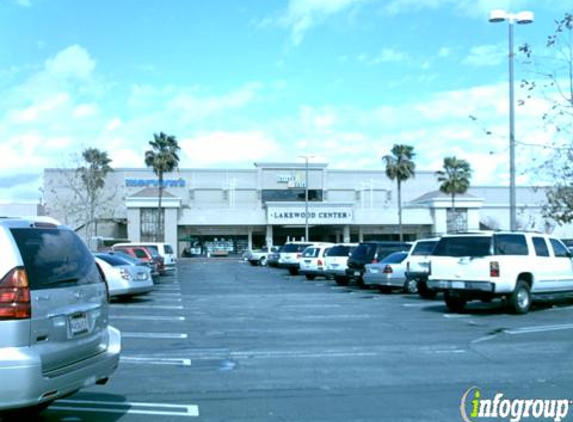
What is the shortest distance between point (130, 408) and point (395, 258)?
1684 centimetres

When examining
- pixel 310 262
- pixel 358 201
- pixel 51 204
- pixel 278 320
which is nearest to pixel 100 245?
pixel 310 262

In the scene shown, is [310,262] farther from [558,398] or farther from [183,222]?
[183,222]

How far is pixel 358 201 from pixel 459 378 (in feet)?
249

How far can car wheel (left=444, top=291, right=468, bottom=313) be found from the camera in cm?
1698

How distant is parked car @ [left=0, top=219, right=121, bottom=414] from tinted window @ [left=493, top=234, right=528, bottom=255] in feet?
38.5

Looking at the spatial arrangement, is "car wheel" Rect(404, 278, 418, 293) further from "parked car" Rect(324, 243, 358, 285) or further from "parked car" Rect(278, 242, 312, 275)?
"parked car" Rect(278, 242, 312, 275)

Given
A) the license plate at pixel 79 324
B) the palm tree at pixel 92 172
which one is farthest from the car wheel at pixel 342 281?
the palm tree at pixel 92 172

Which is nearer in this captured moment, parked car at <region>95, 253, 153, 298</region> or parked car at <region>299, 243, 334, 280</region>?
parked car at <region>95, 253, 153, 298</region>

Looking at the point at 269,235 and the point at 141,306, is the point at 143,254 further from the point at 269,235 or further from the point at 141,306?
the point at 269,235

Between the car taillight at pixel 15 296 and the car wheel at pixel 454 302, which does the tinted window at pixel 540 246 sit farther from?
the car taillight at pixel 15 296

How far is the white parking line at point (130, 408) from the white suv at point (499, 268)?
404 inches

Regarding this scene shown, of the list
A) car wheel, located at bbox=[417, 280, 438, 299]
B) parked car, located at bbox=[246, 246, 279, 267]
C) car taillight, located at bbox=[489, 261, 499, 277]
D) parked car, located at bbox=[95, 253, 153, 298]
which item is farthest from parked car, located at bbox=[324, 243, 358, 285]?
parked car, located at bbox=[246, 246, 279, 267]

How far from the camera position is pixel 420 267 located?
21.3 meters

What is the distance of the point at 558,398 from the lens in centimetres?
782
